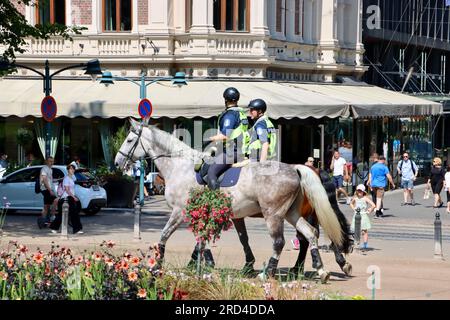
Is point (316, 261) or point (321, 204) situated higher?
point (321, 204)

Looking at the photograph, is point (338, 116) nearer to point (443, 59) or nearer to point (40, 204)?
point (40, 204)

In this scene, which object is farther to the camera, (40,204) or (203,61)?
(203,61)

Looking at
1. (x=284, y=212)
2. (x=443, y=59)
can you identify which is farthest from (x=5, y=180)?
(x=443, y=59)

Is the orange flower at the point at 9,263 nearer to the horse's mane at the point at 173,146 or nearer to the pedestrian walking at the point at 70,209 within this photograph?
the horse's mane at the point at 173,146

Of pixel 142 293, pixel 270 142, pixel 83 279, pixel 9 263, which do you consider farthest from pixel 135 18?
pixel 142 293

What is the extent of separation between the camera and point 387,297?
13.8 metres

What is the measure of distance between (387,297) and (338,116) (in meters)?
21.7

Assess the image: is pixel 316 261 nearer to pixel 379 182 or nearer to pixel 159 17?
pixel 379 182

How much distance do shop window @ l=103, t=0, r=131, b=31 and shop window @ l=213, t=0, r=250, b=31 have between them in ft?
10.7

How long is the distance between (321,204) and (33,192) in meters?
14.4

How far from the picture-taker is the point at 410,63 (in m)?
61.7

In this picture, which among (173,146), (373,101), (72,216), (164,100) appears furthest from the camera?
(373,101)

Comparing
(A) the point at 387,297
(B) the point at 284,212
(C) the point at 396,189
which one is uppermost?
(B) the point at 284,212

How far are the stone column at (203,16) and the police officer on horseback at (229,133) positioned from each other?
21.0 metres
